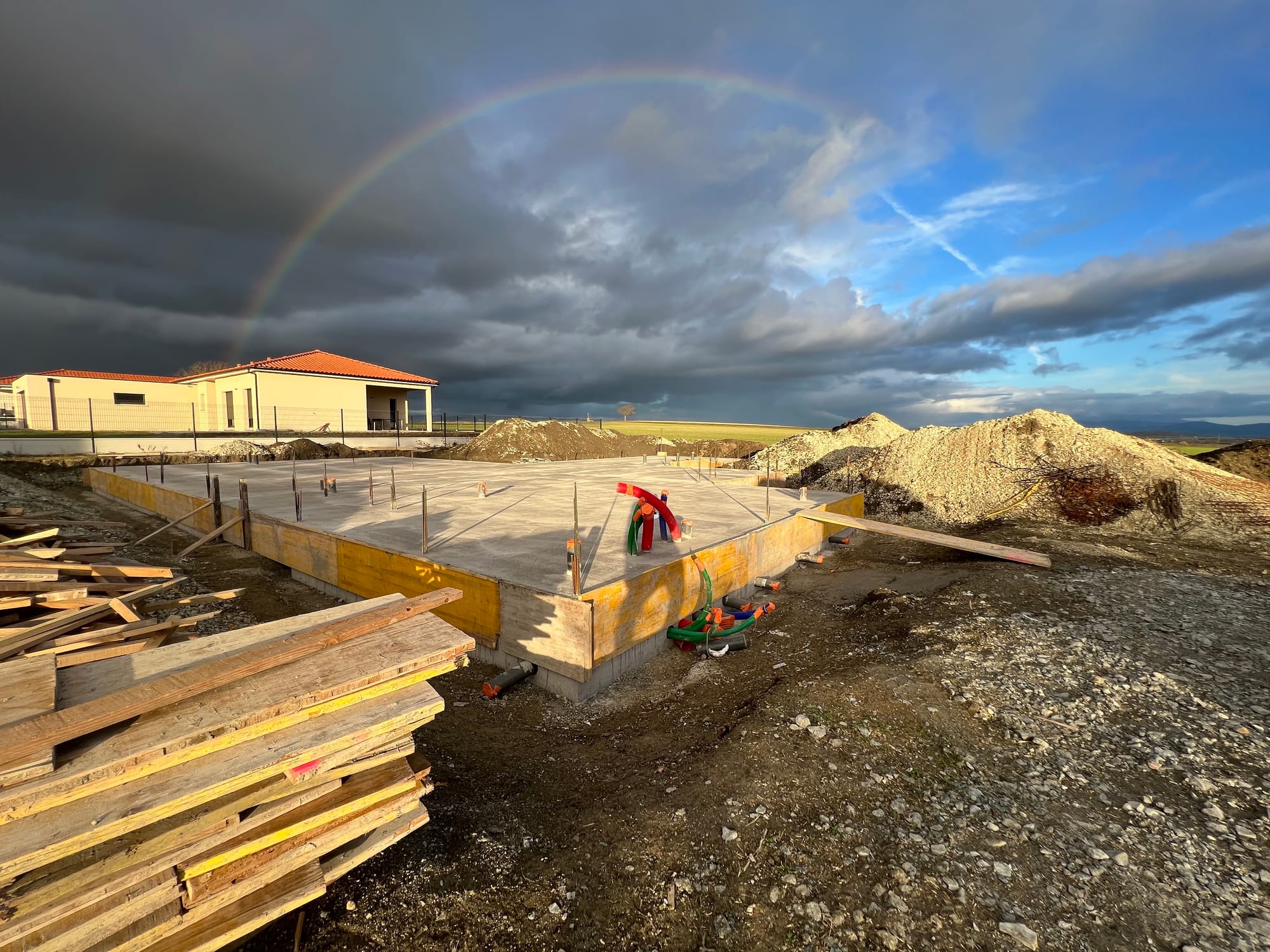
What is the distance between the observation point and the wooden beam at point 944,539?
8984 mm

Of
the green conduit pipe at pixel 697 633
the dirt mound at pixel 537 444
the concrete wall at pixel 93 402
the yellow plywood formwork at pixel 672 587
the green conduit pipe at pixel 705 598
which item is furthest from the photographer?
the concrete wall at pixel 93 402

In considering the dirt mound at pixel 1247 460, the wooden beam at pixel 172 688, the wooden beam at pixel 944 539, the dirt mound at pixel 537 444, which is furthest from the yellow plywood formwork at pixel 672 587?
the dirt mound at pixel 537 444

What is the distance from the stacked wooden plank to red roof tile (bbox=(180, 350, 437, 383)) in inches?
1485

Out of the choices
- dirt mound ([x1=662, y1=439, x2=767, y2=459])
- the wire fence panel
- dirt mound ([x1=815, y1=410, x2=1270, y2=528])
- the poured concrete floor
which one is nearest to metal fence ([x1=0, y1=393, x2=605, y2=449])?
the wire fence panel

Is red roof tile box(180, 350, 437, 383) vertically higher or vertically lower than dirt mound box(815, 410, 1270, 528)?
higher

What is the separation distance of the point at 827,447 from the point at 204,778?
1058 inches

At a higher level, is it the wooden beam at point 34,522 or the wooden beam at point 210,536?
the wooden beam at point 34,522

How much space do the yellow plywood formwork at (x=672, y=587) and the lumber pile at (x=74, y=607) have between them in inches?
138

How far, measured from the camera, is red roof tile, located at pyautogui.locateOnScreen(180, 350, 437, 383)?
114 feet

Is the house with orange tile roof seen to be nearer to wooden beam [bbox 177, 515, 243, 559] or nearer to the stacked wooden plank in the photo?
wooden beam [bbox 177, 515, 243, 559]

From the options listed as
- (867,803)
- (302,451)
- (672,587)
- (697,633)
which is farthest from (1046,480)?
(302,451)

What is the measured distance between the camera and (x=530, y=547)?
753 centimetres

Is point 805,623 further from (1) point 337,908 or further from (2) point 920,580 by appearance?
(1) point 337,908

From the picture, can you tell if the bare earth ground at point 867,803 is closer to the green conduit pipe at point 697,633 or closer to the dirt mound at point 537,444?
the green conduit pipe at point 697,633
